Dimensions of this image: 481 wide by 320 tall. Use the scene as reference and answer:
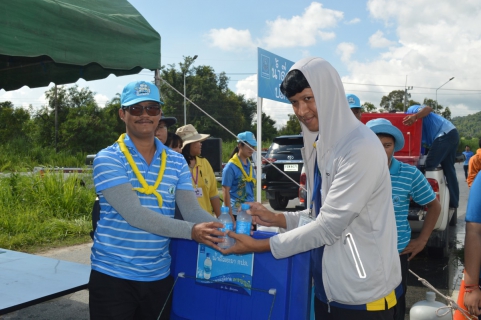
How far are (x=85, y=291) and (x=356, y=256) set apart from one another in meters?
4.30

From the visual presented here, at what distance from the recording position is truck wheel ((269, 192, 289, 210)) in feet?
40.9

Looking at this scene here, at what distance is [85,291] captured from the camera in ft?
17.6

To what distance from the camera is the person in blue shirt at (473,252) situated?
7.00 feet

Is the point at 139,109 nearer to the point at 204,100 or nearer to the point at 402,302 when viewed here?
the point at 402,302

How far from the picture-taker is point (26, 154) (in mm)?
26250

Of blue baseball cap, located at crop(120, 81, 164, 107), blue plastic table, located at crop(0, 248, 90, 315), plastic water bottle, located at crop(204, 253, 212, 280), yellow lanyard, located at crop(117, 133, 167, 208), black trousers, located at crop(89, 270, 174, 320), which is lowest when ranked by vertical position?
blue plastic table, located at crop(0, 248, 90, 315)

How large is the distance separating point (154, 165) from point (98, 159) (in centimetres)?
29

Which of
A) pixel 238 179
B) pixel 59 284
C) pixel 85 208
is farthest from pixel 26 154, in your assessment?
pixel 59 284

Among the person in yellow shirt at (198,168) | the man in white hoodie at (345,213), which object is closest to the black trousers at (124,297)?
the man in white hoodie at (345,213)

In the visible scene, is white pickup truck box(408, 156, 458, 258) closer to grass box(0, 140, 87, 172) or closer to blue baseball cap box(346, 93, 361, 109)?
blue baseball cap box(346, 93, 361, 109)

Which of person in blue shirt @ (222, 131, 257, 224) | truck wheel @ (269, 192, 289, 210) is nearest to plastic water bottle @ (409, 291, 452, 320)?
person in blue shirt @ (222, 131, 257, 224)

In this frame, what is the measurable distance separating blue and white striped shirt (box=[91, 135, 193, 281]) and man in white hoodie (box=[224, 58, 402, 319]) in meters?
0.68

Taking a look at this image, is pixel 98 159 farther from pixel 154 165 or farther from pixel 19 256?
pixel 19 256

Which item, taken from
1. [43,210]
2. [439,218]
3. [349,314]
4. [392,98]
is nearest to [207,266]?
[349,314]
